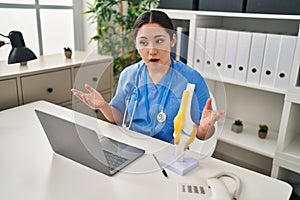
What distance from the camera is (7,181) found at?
2.83 ft

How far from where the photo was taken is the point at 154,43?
87 cm

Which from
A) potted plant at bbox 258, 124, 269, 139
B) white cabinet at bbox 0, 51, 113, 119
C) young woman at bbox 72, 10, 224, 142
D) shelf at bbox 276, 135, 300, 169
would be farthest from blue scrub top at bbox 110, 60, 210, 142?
potted plant at bbox 258, 124, 269, 139

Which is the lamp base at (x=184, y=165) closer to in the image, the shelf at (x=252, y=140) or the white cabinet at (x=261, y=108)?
the white cabinet at (x=261, y=108)

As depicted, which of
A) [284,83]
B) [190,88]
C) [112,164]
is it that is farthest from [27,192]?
[284,83]

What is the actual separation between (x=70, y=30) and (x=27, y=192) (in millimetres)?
1950

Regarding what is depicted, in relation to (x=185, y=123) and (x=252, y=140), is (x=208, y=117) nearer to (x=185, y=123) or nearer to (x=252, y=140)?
(x=185, y=123)

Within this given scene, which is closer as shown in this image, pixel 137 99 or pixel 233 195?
pixel 233 195

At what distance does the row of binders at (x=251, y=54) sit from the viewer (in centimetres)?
155

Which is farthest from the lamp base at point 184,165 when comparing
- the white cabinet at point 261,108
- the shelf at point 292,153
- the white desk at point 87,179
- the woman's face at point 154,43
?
the shelf at point 292,153

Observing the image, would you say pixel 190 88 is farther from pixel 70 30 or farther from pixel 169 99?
pixel 70 30

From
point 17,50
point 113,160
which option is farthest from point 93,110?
point 17,50

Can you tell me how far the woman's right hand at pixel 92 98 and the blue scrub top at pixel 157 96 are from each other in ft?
0.20

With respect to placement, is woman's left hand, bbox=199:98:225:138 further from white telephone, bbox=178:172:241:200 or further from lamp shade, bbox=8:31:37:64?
lamp shade, bbox=8:31:37:64

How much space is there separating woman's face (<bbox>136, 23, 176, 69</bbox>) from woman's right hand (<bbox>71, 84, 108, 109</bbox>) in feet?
0.95
